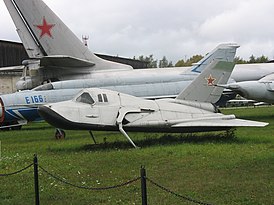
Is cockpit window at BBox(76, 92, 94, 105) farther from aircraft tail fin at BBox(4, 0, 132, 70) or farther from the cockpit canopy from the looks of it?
aircraft tail fin at BBox(4, 0, 132, 70)

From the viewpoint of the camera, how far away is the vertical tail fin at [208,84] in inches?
560

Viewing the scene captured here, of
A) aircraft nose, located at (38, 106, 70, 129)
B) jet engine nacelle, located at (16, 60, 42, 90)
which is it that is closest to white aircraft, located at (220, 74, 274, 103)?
aircraft nose, located at (38, 106, 70, 129)

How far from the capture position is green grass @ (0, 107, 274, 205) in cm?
678

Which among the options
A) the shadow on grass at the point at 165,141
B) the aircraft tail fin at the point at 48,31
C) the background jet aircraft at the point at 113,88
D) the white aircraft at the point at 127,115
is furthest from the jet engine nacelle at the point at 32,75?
the white aircraft at the point at 127,115

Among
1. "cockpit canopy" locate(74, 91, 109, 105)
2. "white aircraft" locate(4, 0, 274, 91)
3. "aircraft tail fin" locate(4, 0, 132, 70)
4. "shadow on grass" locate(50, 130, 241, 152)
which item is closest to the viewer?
"cockpit canopy" locate(74, 91, 109, 105)

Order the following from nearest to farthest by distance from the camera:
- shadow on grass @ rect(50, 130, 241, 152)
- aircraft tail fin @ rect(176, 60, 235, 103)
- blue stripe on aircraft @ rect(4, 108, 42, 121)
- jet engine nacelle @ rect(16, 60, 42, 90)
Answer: shadow on grass @ rect(50, 130, 241, 152), aircraft tail fin @ rect(176, 60, 235, 103), blue stripe on aircraft @ rect(4, 108, 42, 121), jet engine nacelle @ rect(16, 60, 42, 90)

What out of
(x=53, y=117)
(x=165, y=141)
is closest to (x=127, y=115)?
(x=165, y=141)

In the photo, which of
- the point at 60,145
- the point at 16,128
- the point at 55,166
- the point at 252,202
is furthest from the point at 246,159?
the point at 16,128

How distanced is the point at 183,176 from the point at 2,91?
3660cm

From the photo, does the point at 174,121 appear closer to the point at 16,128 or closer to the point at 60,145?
the point at 60,145

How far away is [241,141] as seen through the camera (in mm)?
12922

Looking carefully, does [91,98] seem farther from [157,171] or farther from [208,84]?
[157,171]

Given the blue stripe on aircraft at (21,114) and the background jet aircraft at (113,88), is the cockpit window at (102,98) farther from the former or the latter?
the blue stripe on aircraft at (21,114)

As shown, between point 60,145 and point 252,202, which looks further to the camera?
point 60,145
